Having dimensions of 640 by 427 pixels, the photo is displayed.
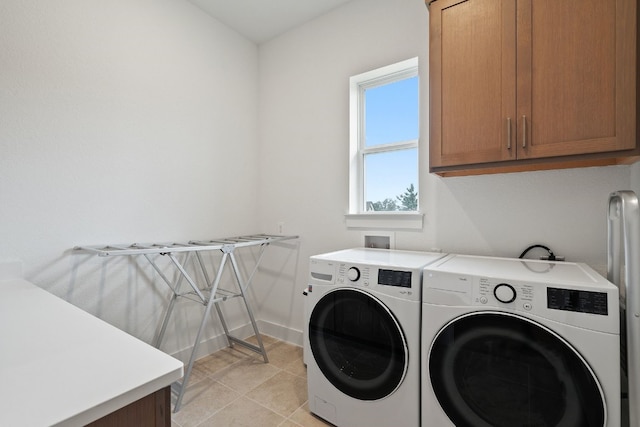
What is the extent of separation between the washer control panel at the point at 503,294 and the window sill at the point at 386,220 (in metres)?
0.85

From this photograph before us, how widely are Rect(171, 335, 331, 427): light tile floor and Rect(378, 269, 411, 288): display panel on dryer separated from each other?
2.99 feet

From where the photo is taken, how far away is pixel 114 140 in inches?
77.0

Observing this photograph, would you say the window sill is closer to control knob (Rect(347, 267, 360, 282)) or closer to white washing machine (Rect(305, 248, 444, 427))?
white washing machine (Rect(305, 248, 444, 427))

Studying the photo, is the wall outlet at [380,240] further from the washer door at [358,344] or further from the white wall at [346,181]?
the washer door at [358,344]

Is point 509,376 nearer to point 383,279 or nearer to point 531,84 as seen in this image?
point 383,279

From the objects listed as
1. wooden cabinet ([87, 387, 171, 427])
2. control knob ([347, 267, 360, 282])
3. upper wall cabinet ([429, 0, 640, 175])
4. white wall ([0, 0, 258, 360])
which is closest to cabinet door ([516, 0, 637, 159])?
upper wall cabinet ([429, 0, 640, 175])

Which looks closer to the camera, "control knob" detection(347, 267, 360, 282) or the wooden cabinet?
the wooden cabinet

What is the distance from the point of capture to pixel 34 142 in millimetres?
1644

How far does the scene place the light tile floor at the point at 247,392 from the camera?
1703 mm

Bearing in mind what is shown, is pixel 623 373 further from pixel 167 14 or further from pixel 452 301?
pixel 167 14

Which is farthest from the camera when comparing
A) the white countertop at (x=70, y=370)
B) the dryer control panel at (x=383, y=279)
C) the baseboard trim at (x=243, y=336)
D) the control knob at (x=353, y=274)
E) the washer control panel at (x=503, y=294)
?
the baseboard trim at (x=243, y=336)

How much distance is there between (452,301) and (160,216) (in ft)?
6.45

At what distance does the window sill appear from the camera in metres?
2.07

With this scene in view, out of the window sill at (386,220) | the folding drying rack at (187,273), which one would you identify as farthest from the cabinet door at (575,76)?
the folding drying rack at (187,273)
